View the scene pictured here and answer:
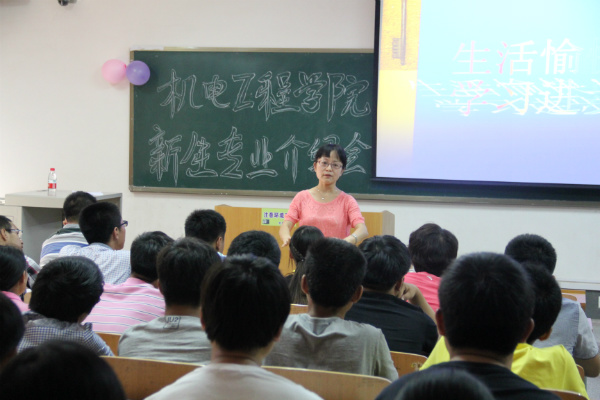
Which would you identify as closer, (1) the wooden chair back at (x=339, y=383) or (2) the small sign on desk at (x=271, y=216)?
(1) the wooden chair back at (x=339, y=383)

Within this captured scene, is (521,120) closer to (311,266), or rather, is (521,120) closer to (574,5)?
(574,5)

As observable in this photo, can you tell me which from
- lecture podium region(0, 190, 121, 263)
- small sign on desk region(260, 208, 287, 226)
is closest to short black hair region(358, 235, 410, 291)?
small sign on desk region(260, 208, 287, 226)

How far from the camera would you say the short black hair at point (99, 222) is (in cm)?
293

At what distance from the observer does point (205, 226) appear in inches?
116

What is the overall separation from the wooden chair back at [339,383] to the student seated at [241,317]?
21cm

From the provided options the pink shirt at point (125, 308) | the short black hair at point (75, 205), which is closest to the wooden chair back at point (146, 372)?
the pink shirt at point (125, 308)

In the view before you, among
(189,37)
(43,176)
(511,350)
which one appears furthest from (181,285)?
(43,176)

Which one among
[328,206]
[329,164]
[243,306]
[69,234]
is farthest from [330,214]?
[243,306]

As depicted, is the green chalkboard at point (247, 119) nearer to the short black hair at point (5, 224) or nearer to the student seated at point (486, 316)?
the short black hair at point (5, 224)

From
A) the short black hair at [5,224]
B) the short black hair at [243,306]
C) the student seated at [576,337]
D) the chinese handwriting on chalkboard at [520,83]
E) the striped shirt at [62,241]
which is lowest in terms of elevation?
the student seated at [576,337]

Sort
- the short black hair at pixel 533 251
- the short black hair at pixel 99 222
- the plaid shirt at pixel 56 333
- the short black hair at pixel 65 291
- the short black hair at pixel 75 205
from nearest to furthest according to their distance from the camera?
the plaid shirt at pixel 56 333 → the short black hair at pixel 65 291 → the short black hair at pixel 533 251 → the short black hair at pixel 99 222 → the short black hair at pixel 75 205

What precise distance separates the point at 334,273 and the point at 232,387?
764 millimetres

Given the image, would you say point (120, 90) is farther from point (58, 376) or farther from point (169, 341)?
point (58, 376)

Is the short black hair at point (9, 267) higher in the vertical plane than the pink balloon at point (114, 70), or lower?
lower
